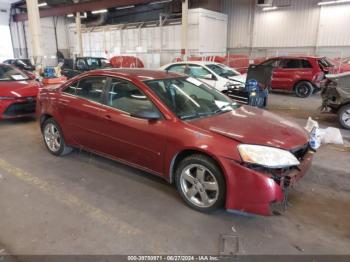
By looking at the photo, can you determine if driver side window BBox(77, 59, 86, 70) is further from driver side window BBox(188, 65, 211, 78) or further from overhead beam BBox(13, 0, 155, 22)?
driver side window BBox(188, 65, 211, 78)

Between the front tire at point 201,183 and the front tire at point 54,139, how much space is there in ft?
7.42

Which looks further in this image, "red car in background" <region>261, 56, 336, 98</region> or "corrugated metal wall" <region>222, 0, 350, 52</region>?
"corrugated metal wall" <region>222, 0, 350, 52</region>

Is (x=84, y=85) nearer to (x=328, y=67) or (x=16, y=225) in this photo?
(x=16, y=225)

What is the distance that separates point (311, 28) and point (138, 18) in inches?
506

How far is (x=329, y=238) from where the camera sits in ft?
8.41

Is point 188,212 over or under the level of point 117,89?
under

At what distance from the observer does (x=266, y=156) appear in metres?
2.52

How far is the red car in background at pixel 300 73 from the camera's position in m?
10.2

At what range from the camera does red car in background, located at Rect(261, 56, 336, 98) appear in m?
Answer: 10.2

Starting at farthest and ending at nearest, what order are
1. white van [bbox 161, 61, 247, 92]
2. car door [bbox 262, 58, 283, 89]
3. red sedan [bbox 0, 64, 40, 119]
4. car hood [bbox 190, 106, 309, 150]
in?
car door [bbox 262, 58, 283, 89] → white van [bbox 161, 61, 247, 92] → red sedan [bbox 0, 64, 40, 119] → car hood [bbox 190, 106, 309, 150]

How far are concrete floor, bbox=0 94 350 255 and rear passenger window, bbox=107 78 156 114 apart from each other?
99 cm

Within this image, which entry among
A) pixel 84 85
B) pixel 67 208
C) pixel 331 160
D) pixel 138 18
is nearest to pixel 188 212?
pixel 67 208

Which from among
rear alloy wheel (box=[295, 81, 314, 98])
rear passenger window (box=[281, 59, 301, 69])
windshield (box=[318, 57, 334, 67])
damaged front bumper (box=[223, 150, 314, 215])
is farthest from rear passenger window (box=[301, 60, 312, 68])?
damaged front bumper (box=[223, 150, 314, 215])

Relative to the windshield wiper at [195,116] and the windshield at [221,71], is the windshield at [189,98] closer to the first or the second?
the windshield wiper at [195,116]
